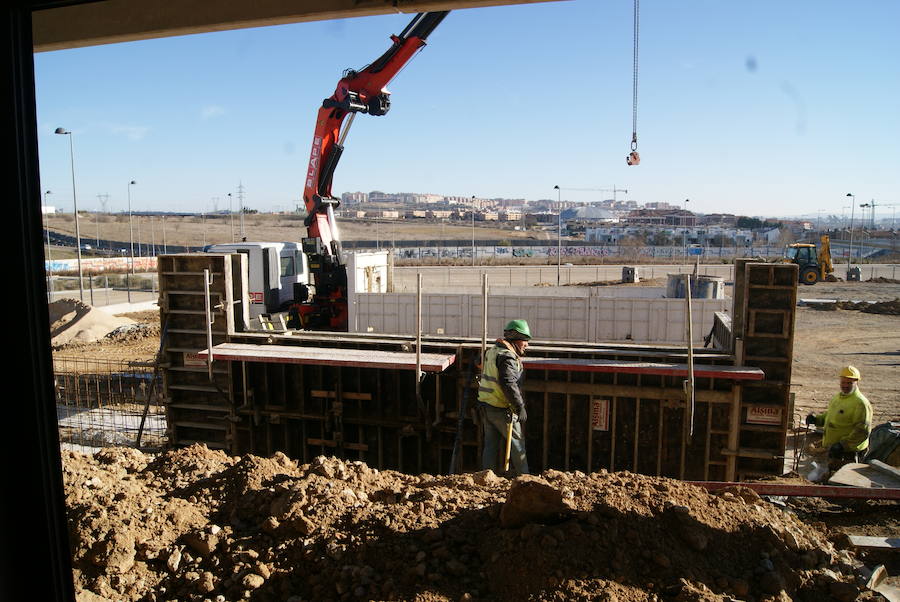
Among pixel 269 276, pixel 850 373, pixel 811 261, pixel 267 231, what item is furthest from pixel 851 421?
pixel 267 231

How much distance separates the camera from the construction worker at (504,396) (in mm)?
7305

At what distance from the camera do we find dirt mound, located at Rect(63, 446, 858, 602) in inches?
146

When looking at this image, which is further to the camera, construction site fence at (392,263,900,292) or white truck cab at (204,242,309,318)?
construction site fence at (392,263,900,292)

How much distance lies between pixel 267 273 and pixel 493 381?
38.6 feet

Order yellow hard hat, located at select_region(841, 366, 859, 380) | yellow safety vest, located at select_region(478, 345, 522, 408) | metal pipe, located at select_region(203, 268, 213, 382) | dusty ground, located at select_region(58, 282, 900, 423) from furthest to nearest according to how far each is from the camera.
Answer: dusty ground, located at select_region(58, 282, 900, 423)
metal pipe, located at select_region(203, 268, 213, 382)
yellow hard hat, located at select_region(841, 366, 859, 380)
yellow safety vest, located at select_region(478, 345, 522, 408)

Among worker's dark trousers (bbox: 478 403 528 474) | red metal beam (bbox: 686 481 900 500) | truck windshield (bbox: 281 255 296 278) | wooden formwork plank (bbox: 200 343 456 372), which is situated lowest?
worker's dark trousers (bbox: 478 403 528 474)

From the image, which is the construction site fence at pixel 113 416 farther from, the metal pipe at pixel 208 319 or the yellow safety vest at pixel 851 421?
the yellow safety vest at pixel 851 421

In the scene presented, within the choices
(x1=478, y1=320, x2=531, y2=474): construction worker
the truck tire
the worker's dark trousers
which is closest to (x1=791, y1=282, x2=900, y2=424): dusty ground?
the truck tire

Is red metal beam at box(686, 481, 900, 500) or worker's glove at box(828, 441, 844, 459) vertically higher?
red metal beam at box(686, 481, 900, 500)

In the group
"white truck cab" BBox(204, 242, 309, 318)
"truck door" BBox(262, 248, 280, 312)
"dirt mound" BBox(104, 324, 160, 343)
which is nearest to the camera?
"white truck cab" BBox(204, 242, 309, 318)

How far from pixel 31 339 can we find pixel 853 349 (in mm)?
26553

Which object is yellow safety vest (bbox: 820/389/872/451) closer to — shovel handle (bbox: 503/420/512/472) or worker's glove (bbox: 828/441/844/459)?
worker's glove (bbox: 828/441/844/459)

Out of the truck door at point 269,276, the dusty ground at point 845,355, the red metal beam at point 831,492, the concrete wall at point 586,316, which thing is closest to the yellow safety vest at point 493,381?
the red metal beam at point 831,492

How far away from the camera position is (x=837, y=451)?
8.33 metres
